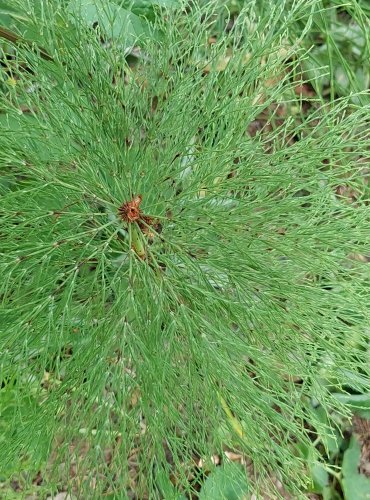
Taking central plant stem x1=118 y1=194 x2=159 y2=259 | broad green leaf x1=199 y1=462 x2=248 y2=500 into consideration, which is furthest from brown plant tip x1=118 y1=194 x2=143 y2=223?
broad green leaf x1=199 y1=462 x2=248 y2=500

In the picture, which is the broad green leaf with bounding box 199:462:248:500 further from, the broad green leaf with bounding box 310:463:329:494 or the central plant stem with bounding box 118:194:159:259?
the central plant stem with bounding box 118:194:159:259

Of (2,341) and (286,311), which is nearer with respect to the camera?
(2,341)

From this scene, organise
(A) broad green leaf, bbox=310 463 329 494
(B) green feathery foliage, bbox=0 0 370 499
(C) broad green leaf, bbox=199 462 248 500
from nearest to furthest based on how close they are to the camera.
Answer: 1. (B) green feathery foliage, bbox=0 0 370 499
2. (C) broad green leaf, bbox=199 462 248 500
3. (A) broad green leaf, bbox=310 463 329 494

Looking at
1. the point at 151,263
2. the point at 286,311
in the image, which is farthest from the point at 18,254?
the point at 286,311

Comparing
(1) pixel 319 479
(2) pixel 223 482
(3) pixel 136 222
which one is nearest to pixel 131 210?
(3) pixel 136 222

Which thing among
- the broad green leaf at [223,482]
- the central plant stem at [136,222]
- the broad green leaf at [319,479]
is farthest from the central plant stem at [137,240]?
the broad green leaf at [319,479]

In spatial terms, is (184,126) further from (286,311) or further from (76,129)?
(286,311)
